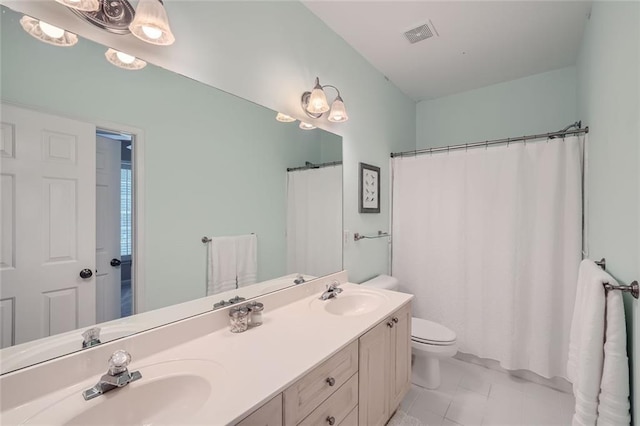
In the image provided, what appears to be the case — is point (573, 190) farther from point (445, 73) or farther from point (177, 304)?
point (177, 304)

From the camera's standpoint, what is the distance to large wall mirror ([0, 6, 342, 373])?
30.6 inches

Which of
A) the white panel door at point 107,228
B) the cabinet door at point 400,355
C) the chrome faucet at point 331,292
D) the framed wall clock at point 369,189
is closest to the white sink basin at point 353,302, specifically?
the chrome faucet at point 331,292

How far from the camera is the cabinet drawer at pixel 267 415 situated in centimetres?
74

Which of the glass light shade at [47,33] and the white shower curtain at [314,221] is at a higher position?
the glass light shade at [47,33]

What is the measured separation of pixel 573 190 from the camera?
6.14ft

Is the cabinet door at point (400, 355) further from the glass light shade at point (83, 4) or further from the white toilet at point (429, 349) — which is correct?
the glass light shade at point (83, 4)

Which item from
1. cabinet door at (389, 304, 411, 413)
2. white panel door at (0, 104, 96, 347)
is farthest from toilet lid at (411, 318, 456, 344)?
white panel door at (0, 104, 96, 347)

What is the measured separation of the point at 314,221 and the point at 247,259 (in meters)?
0.56

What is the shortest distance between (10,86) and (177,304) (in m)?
0.87

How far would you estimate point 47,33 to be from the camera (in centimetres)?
83

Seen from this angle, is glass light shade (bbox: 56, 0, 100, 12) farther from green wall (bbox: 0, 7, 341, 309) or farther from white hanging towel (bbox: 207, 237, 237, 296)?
white hanging towel (bbox: 207, 237, 237, 296)

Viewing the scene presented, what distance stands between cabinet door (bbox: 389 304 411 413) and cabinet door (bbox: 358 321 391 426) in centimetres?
6

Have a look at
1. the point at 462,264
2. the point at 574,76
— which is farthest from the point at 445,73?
the point at 462,264

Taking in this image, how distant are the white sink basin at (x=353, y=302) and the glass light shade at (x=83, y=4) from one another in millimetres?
1535
